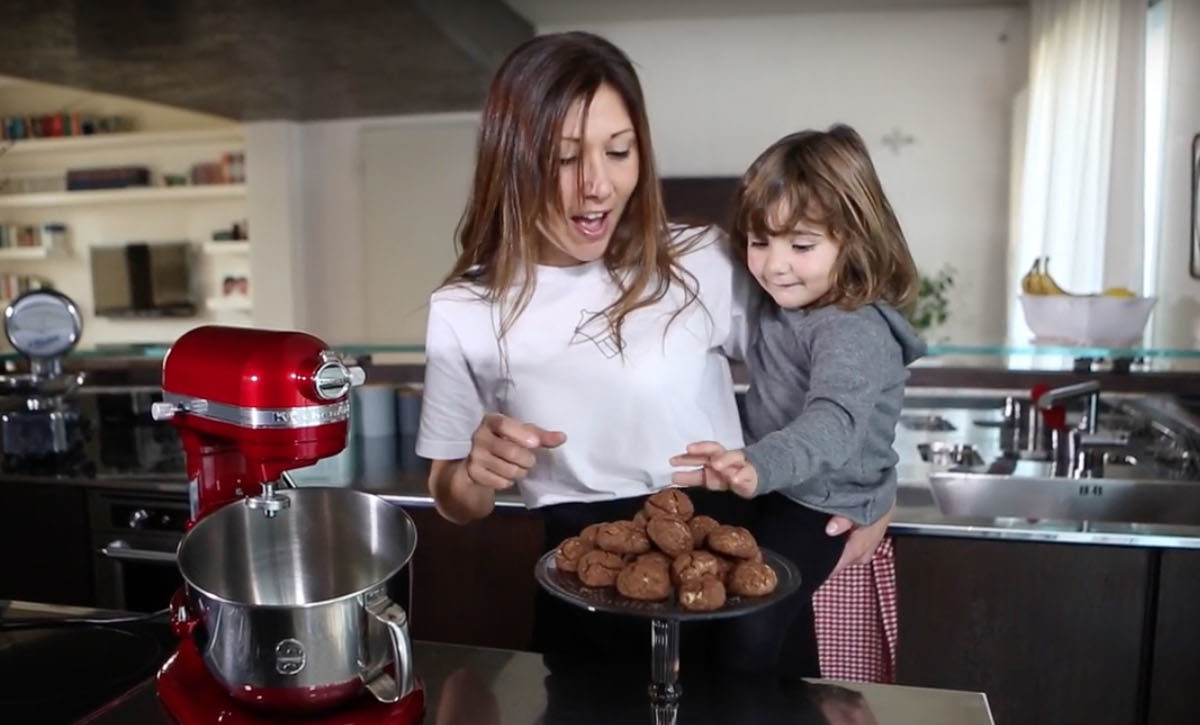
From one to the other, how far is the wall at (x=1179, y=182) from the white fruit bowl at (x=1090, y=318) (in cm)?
77

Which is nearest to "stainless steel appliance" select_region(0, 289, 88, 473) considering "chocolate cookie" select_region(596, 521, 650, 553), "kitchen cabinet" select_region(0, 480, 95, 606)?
"kitchen cabinet" select_region(0, 480, 95, 606)

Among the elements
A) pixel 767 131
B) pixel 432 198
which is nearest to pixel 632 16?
pixel 767 131

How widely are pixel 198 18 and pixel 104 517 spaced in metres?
2.20

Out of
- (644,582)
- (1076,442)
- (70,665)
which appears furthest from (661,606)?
(1076,442)

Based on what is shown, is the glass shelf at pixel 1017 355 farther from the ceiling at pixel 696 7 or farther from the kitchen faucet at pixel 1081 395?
the ceiling at pixel 696 7

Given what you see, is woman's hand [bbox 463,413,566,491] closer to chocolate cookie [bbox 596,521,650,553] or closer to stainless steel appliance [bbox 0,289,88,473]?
chocolate cookie [bbox 596,521,650,553]

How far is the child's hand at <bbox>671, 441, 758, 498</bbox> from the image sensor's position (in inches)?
30.3

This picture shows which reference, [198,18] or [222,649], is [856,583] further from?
[198,18]

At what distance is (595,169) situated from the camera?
94cm

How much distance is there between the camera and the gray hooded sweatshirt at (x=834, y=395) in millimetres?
939

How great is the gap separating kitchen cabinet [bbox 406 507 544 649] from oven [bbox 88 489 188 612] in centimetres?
46

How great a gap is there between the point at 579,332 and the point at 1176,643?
1.04 m

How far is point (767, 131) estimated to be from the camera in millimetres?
4812

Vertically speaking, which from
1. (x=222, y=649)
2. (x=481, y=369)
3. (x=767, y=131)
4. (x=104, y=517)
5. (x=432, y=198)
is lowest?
(x=104, y=517)
